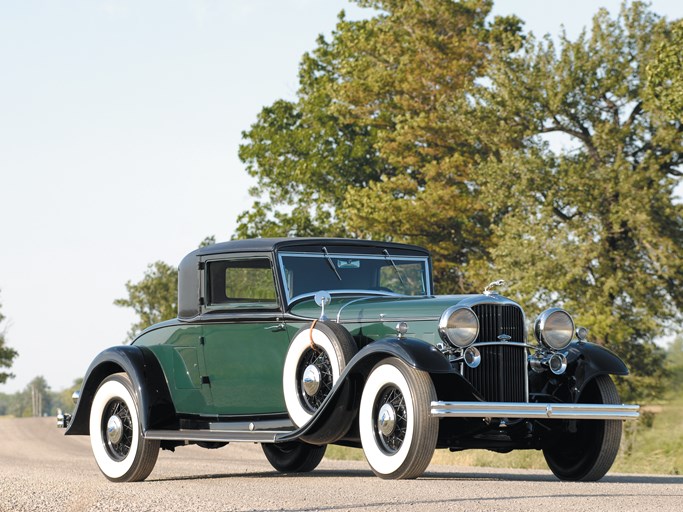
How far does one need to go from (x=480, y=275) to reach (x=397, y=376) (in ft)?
75.3

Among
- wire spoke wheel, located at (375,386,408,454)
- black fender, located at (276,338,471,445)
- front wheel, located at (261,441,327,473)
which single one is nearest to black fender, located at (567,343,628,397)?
black fender, located at (276,338,471,445)

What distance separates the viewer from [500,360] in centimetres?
922

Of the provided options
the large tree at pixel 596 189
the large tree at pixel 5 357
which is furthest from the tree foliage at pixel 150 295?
the large tree at pixel 596 189

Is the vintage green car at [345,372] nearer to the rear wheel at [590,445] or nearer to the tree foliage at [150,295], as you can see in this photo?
the rear wheel at [590,445]

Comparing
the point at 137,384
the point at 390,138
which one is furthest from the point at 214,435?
the point at 390,138

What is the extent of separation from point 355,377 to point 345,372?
0.29 m

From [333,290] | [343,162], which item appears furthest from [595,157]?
[333,290]

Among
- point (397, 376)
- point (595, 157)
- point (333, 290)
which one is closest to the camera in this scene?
point (397, 376)

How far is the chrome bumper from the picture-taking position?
827cm

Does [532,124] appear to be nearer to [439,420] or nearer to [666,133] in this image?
[666,133]

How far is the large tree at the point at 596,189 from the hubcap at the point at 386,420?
1803 cm

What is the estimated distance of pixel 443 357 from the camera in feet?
28.3

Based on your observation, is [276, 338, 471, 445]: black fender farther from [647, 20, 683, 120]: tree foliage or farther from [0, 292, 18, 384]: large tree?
[0, 292, 18, 384]: large tree

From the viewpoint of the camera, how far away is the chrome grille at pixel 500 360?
9.16 m
